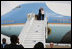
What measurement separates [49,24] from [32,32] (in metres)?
2.42

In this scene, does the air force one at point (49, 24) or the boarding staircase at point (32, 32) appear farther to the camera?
the air force one at point (49, 24)

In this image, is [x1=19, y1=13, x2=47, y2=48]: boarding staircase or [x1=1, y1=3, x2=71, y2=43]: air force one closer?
[x1=19, y1=13, x2=47, y2=48]: boarding staircase

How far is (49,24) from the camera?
71.2 ft

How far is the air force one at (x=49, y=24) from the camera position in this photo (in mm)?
21641

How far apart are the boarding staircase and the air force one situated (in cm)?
70

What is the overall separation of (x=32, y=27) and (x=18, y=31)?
180 centimetres

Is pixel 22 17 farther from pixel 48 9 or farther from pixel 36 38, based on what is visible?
pixel 36 38

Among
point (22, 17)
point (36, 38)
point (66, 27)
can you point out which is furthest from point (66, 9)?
point (36, 38)

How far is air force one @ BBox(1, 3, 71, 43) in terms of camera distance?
2164 cm

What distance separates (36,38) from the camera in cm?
1866

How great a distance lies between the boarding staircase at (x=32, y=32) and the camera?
59.2ft

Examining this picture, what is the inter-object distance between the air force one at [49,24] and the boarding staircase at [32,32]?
70 centimetres

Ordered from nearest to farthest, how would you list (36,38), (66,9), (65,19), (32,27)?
(36,38) → (32,27) → (65,19) → (66,9)

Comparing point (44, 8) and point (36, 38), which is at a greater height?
point (44, 8)
